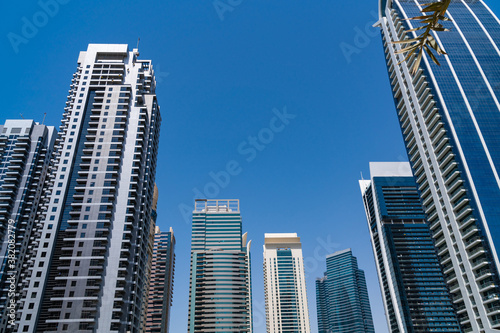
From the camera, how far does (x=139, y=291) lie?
87562 millimetres

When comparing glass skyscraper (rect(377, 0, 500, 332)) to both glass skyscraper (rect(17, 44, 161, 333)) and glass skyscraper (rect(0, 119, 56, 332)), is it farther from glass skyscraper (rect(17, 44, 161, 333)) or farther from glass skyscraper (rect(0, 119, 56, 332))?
glass skyscraper (rect(0, 119, 56, 332))

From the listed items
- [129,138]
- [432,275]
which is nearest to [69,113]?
[129,138]

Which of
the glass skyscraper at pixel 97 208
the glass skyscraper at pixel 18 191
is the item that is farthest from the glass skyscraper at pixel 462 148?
the glass skyscraper at pixel 18 191

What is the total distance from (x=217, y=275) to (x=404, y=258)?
85.1 metres

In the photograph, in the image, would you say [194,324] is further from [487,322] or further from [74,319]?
[487,322]

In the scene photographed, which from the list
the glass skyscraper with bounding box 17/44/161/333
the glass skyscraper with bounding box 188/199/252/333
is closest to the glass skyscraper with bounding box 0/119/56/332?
the glass skyscraper with bounding box 17/44/161/333

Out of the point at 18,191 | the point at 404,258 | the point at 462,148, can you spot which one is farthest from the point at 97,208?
the point at 404,258

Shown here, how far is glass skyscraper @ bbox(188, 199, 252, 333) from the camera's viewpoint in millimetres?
170500

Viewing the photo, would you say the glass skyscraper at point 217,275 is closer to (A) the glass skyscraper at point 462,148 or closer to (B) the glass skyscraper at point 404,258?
(B) the glass skyscraper at point 404,258

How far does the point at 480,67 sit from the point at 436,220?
137 ft

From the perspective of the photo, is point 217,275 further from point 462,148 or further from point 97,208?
point 462,148

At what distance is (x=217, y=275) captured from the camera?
17850cm

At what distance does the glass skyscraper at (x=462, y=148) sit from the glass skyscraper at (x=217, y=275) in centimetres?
10795

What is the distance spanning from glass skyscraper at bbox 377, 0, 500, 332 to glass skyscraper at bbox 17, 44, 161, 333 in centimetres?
6821
